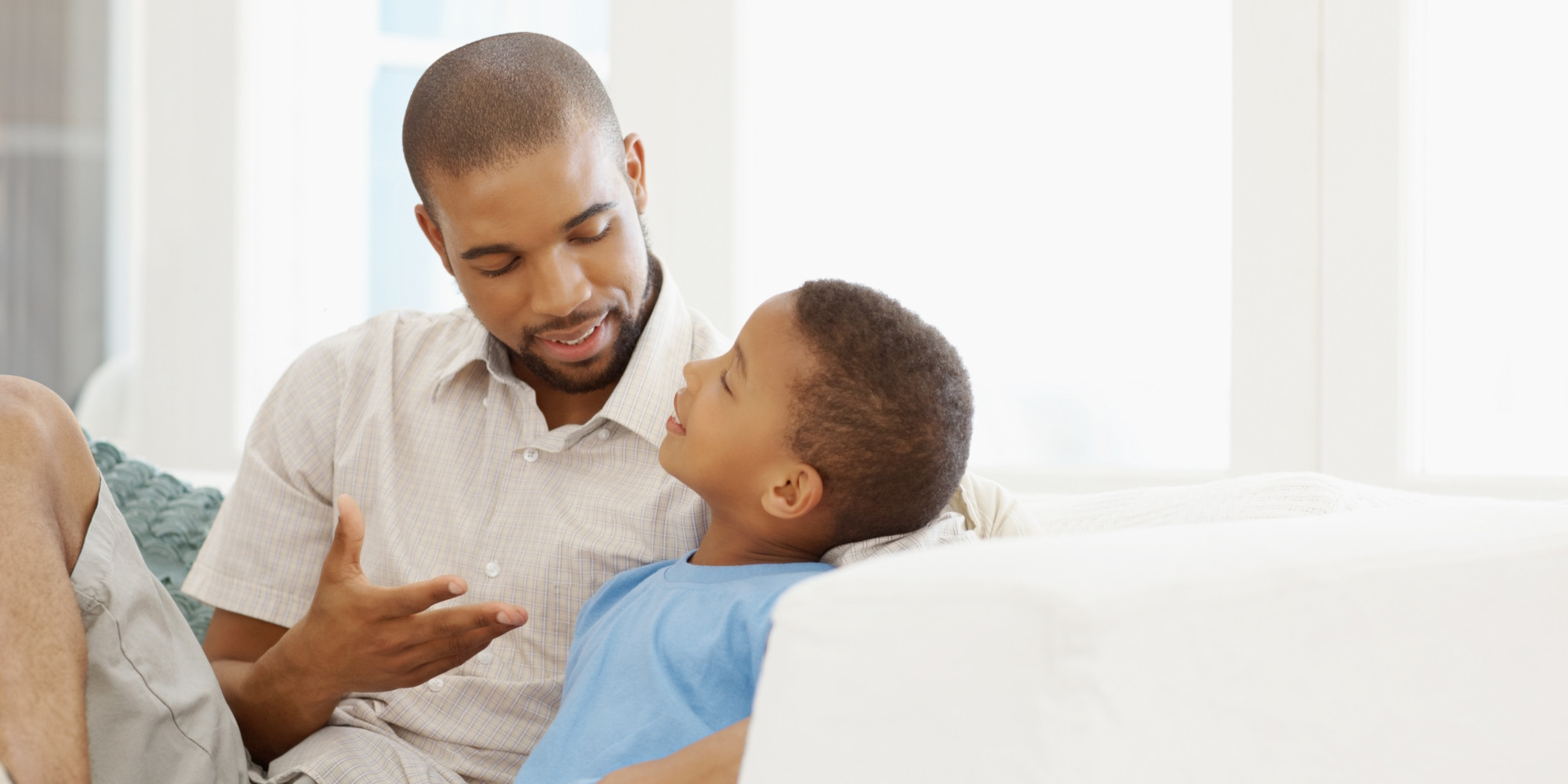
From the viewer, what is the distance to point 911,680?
0.64 metres

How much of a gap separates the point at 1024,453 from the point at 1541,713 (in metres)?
1.43

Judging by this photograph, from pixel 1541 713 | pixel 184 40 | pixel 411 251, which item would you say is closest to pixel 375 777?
pixel 1541 713

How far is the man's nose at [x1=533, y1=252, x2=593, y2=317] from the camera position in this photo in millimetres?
1393

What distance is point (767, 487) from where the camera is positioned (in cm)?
117

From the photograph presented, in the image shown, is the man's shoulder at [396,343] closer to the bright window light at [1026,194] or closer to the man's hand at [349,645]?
the man's hand at [349,645]

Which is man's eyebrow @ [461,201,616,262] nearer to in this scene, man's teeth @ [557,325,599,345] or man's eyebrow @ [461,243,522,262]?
man's eyebrow @ [461,243,522,262]

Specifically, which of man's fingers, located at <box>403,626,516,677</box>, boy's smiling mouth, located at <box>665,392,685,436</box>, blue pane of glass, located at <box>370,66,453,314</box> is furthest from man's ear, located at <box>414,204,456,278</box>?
blue pane of glass, located at <box>370,66,453,314</box>

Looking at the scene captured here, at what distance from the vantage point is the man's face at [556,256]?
55.1 inches

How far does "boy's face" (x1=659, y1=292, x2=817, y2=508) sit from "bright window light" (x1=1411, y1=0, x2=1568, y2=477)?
4.11ft

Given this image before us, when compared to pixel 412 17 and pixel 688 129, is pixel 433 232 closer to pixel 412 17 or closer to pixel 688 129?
pixel 688 129

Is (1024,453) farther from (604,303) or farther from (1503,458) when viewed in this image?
(604,303)

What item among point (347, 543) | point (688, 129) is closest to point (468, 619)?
point (347, 543)

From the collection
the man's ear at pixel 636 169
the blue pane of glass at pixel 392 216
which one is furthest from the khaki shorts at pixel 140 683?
the blue pane of glass at pixel 392 216

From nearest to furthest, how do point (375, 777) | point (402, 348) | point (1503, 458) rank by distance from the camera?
point (375, 777) → point (402, 348) → point (1503, 458)
